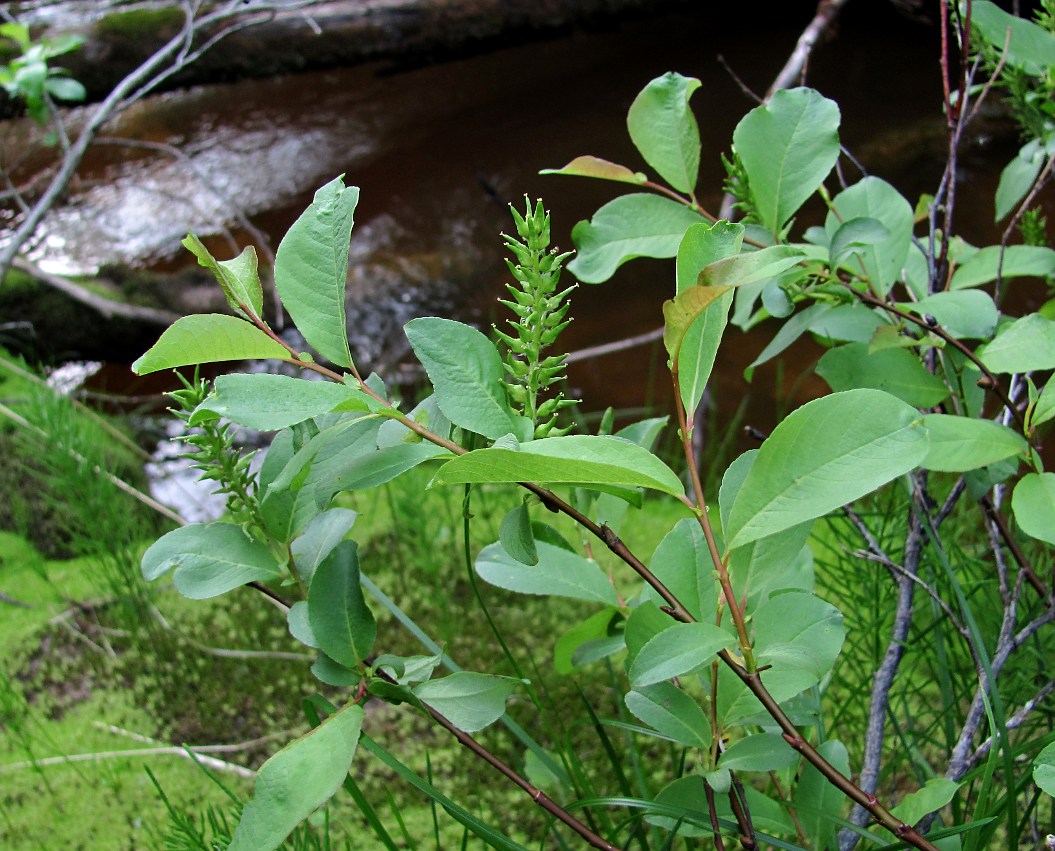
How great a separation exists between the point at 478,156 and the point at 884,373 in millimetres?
3235

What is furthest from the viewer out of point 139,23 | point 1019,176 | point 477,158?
point 477,158

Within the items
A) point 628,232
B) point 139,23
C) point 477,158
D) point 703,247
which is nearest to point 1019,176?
point 628,232

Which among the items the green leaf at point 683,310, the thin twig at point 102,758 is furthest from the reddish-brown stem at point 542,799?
the thin twig at point 102,758

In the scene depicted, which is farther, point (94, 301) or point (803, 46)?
point (94, 301)

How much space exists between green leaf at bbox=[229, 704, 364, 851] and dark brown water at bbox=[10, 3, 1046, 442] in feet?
6.76

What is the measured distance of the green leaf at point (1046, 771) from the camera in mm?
376

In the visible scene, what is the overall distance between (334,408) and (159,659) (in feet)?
3.05

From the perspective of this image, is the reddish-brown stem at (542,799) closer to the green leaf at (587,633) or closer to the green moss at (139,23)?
the green leaf at (587,633)

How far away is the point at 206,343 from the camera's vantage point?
15.3 inches

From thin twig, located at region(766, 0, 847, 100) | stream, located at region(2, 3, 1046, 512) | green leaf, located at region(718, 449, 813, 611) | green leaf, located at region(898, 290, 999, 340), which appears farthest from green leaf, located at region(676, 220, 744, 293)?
stream, located at region(2, 3, 1046, 512)

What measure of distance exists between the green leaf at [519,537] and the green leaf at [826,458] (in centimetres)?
8

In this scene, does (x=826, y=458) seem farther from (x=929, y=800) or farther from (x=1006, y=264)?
(x=1006, y=264)

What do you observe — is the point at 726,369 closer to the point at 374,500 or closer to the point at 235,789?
the point at 374,500

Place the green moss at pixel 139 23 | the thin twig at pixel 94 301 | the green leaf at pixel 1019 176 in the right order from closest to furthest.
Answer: the green leaf at pixel 1019 176 → the thin twig at pixel 94 301 → the green moss at pixel 139 23
